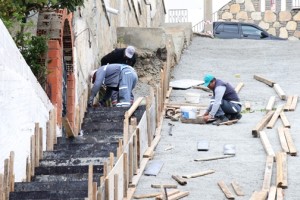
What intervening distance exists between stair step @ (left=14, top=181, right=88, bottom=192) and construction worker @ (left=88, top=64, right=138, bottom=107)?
6741mm

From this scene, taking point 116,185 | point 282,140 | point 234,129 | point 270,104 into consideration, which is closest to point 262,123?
point 234,129

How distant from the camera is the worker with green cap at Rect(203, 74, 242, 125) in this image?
63.4 feet

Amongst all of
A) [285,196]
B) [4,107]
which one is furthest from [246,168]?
[4,107]

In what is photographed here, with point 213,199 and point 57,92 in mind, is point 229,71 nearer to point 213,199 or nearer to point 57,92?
point 57,92

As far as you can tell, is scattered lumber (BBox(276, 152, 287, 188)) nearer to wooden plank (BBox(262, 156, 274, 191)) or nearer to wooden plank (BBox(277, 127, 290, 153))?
wooden plank (BBox(262, 156, 274, 191))

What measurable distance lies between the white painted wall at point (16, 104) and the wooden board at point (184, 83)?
8231 millimetres

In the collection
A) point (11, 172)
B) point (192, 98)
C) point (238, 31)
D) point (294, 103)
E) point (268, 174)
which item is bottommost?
point (268, 174)

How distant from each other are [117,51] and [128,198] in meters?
7.22

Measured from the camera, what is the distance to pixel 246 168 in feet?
51.7

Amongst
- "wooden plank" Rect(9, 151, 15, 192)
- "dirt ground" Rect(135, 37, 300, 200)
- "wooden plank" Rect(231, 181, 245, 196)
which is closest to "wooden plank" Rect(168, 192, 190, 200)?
"dirt ground" Rect(135, 37, 300, 200)

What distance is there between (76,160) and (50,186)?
141cm

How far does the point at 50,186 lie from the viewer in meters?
12.6

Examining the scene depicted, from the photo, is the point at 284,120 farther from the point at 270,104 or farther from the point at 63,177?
the point at 63,177

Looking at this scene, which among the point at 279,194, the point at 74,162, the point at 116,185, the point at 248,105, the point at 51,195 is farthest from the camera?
the point at 248,105
